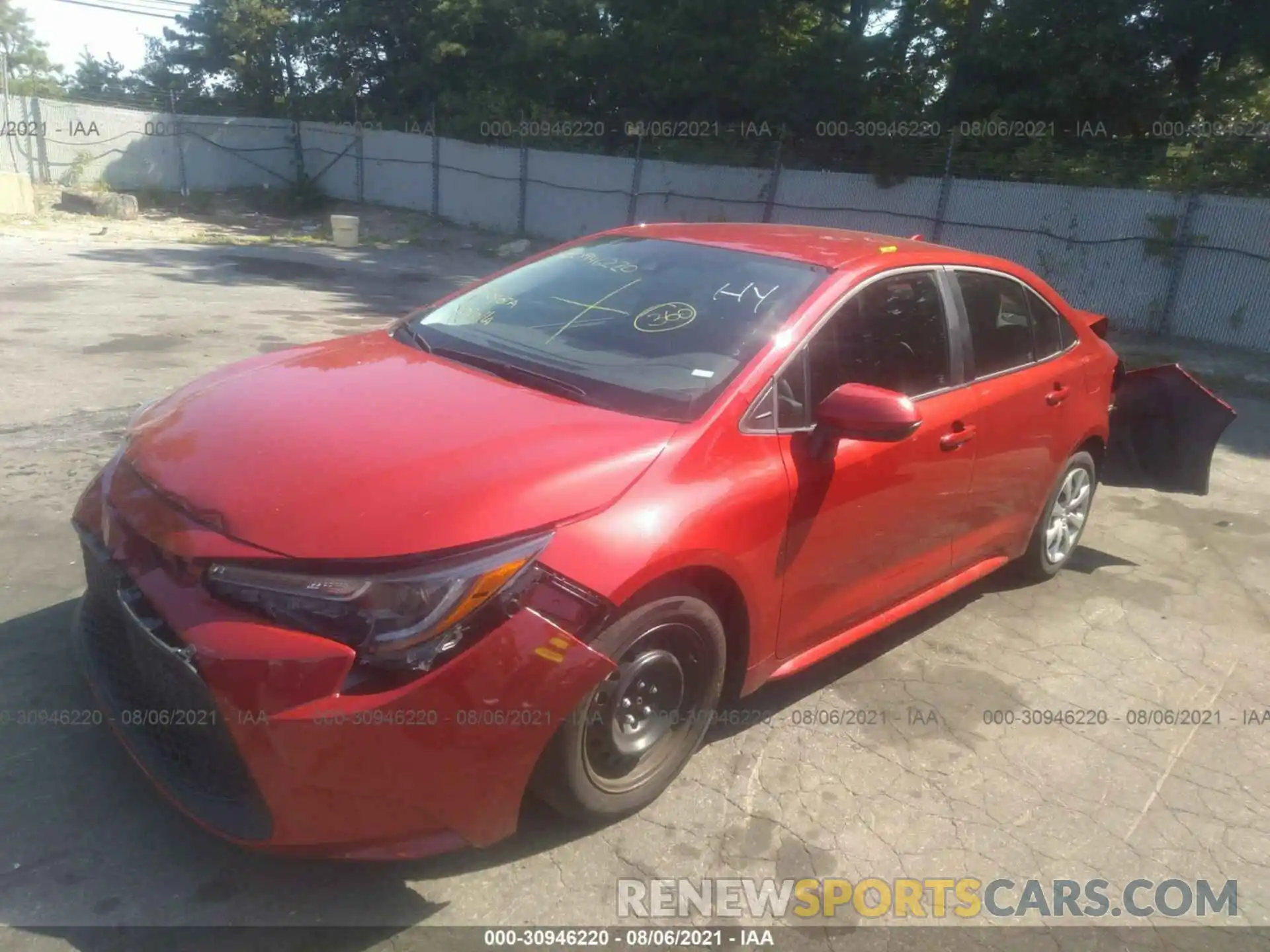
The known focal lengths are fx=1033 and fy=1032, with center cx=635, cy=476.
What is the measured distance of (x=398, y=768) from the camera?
2463 millimetres

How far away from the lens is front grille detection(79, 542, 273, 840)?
2.50 meters

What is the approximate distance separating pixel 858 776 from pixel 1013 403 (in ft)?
5.99

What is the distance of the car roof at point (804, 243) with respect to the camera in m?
3.95

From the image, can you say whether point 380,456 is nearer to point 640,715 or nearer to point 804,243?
point 640,715

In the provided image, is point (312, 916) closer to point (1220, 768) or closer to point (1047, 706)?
point (1047, 706)

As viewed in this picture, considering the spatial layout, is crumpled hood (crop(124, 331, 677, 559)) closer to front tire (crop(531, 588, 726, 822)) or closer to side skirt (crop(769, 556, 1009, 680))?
front tire (crop(531, 588, 726, 822))

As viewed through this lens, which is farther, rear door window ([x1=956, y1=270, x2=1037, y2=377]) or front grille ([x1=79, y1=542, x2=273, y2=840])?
rear door window ([x1=956, y1=270, x2=1037, y2=377])

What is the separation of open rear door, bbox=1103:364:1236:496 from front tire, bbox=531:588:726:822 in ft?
12.1

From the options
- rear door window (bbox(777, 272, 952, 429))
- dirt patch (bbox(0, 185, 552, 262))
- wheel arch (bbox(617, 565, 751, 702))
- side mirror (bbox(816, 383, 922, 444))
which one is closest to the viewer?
wheel arch (bbox(617, 565, 751, 702))

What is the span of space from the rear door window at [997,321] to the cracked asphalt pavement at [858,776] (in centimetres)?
122

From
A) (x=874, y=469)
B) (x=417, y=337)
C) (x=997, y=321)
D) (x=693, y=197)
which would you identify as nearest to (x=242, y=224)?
(x=693, y=197)

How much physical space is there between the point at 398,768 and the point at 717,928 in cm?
100

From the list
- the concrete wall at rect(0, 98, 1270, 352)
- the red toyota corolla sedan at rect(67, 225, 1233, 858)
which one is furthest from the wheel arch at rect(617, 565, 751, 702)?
the concrete wall at rect(0, 98, 1270, 352)

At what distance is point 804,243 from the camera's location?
4.15m
